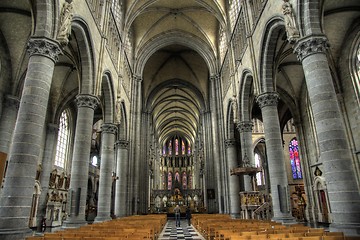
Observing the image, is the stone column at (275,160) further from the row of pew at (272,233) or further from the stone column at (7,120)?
the stone column at (7,120)

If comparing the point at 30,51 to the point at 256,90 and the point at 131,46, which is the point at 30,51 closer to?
the point at 256,90

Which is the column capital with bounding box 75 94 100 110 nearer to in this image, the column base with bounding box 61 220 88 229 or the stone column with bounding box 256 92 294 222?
the column base with bounding box 61 220 88 229

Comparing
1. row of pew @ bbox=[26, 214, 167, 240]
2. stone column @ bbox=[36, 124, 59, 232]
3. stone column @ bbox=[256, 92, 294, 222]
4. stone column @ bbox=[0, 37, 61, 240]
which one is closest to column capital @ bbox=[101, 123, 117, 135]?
stone column @ bbox=[36, 124, 59, 232]

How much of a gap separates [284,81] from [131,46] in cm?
1489

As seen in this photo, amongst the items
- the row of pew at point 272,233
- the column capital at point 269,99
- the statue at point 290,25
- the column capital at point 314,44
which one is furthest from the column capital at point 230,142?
the column capital at point 314,44

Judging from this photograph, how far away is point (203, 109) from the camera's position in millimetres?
33219

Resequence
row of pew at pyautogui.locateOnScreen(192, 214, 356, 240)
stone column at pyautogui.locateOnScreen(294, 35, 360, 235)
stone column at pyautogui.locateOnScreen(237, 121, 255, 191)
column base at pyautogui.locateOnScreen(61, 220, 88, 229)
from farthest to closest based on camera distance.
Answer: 1. stone column at pyautogui.locateOnScreen(237, 121, 255, 191)
2. column base at pyautogui.locateOnScreen(61, 220, 88, 229)
3. stone column at pyautogui.locateOnScreen(294, 35, 360, 235)
4. row of pew at pyautogui.locateOnScreen(192, 214, 356, 240)

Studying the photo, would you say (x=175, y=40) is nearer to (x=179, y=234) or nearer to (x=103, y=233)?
(x=179, y=234)

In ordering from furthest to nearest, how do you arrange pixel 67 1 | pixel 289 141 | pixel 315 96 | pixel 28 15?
pixel 289 141 < pixel 28 15 < pixel 67 1 < pixel 315 96

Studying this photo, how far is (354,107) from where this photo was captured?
15039 mm

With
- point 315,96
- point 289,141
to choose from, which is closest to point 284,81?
point 289,141

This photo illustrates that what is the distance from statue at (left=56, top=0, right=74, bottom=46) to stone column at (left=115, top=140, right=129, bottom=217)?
42.5 ft

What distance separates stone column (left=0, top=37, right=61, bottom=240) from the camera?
697cm

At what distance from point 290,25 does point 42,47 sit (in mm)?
8793
